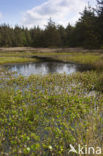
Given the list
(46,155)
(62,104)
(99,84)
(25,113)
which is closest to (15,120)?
(25,113)

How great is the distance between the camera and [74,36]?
59.9 m

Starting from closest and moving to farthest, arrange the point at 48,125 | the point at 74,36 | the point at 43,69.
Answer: the point at 48,125 < the point at 43,69 < the point at 74,36

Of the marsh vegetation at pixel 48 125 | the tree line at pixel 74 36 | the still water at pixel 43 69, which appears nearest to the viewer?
the marsh vegetation at pixel 48 125

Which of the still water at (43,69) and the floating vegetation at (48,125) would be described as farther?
the still water at (43,69)

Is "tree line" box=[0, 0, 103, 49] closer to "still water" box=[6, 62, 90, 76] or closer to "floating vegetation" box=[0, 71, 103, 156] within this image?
"still water" box=[6, 62, 90, 76]

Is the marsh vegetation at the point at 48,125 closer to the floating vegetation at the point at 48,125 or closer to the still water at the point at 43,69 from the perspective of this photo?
the floating vegetation at the point at 48,125

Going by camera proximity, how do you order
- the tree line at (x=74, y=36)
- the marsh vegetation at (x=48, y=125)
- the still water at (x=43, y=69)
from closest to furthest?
the marsh vegetation at (x=48, y=125) < the still water at (x=43, y=69) < the tree line at (x=74, y=36)

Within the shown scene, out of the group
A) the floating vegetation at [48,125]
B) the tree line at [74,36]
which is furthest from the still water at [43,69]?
the tree line at [74,36]

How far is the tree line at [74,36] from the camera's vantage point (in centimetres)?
4590

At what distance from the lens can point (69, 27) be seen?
242ft

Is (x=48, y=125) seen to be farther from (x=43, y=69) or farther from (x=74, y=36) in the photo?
(x=74, y=36)

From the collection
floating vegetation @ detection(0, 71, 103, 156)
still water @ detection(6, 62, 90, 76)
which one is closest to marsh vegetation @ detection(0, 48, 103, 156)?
floating vegetation @ detection(0, 71, 103, 156)

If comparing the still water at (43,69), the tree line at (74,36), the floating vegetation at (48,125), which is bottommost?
the floating vegetation at (48,125)

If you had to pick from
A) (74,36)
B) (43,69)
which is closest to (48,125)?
(43,69)
